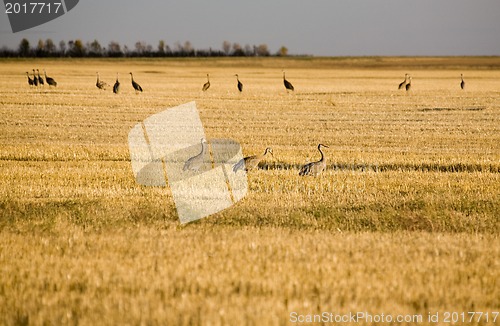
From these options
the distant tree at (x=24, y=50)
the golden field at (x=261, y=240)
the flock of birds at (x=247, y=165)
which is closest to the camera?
the golden field at (x=261, y=240)

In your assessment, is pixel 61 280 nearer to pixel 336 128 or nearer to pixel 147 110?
pixel 336 128

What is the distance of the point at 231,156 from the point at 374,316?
12106mm

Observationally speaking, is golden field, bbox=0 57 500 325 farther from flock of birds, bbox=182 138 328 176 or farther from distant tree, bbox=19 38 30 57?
distant tree, bbox=19 38 30 57

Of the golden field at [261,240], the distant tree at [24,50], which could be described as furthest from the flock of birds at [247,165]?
the distant tree at [24,50]

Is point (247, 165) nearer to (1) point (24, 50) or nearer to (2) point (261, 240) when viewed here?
(2) point (261, 240)

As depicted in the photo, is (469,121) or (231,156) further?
(469,121)

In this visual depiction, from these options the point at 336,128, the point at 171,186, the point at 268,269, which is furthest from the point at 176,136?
the point at 268,269

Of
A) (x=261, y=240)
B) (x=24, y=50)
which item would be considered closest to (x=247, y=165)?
(x=261, y=240)

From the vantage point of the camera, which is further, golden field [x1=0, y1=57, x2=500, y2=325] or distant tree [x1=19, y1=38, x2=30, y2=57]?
distant tree [x1=19, y1=38, x2=30, y2=57]

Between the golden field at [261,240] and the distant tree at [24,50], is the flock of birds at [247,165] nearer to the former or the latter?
the golden field at [261,240]

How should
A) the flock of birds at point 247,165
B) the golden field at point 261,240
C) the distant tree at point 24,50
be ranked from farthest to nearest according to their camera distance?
the distant tree at point 24,50 → the flock of birds at point 247,165 → the golden field at point 261,240

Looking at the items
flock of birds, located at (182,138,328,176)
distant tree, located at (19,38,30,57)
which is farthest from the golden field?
distant tree, located at (19,38,30,57)

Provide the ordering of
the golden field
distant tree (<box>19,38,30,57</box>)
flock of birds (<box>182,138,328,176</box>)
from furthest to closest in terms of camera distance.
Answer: distant tree (<box>19,38,30,57</box>) → flock of birds (<box>182,138,328,176</box>) → the golden field

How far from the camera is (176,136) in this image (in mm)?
22406
